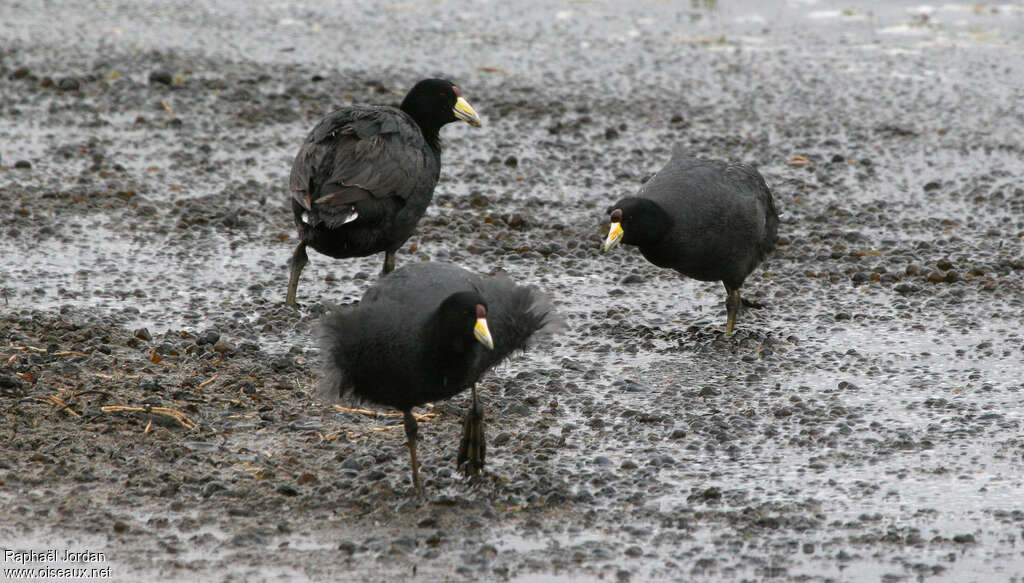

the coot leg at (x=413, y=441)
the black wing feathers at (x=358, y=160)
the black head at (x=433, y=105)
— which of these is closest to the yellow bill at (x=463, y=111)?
the black head at (x=433, y=105)

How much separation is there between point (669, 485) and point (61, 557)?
240 centimetres

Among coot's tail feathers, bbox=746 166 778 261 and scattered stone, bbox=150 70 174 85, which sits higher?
coot's tail feathers, bbox=746 166 778 261

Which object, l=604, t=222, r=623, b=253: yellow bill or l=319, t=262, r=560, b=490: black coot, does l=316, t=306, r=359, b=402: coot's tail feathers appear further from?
l=604, t=222, r=623, b=253: yellow bill

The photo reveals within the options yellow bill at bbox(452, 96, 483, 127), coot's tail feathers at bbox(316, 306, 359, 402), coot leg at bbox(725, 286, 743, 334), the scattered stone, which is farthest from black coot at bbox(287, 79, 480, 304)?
the scattered stone

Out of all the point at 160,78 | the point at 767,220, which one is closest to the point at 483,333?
the point at 767,220

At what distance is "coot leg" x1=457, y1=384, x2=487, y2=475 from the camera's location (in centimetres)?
562

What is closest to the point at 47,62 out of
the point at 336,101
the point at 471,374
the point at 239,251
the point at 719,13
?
the point at 336,101

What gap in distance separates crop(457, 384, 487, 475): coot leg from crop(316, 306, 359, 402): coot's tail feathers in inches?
20.4

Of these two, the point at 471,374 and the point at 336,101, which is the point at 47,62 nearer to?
the point at 336,101

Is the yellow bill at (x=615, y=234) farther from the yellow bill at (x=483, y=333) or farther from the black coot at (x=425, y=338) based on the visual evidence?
the yellow bill at (x=483, y=333)

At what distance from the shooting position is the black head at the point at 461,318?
5.12 meters

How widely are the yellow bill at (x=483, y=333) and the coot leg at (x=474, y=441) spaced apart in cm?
Result: 60

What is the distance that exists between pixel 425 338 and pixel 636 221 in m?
2.45

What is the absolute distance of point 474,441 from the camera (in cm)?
562
